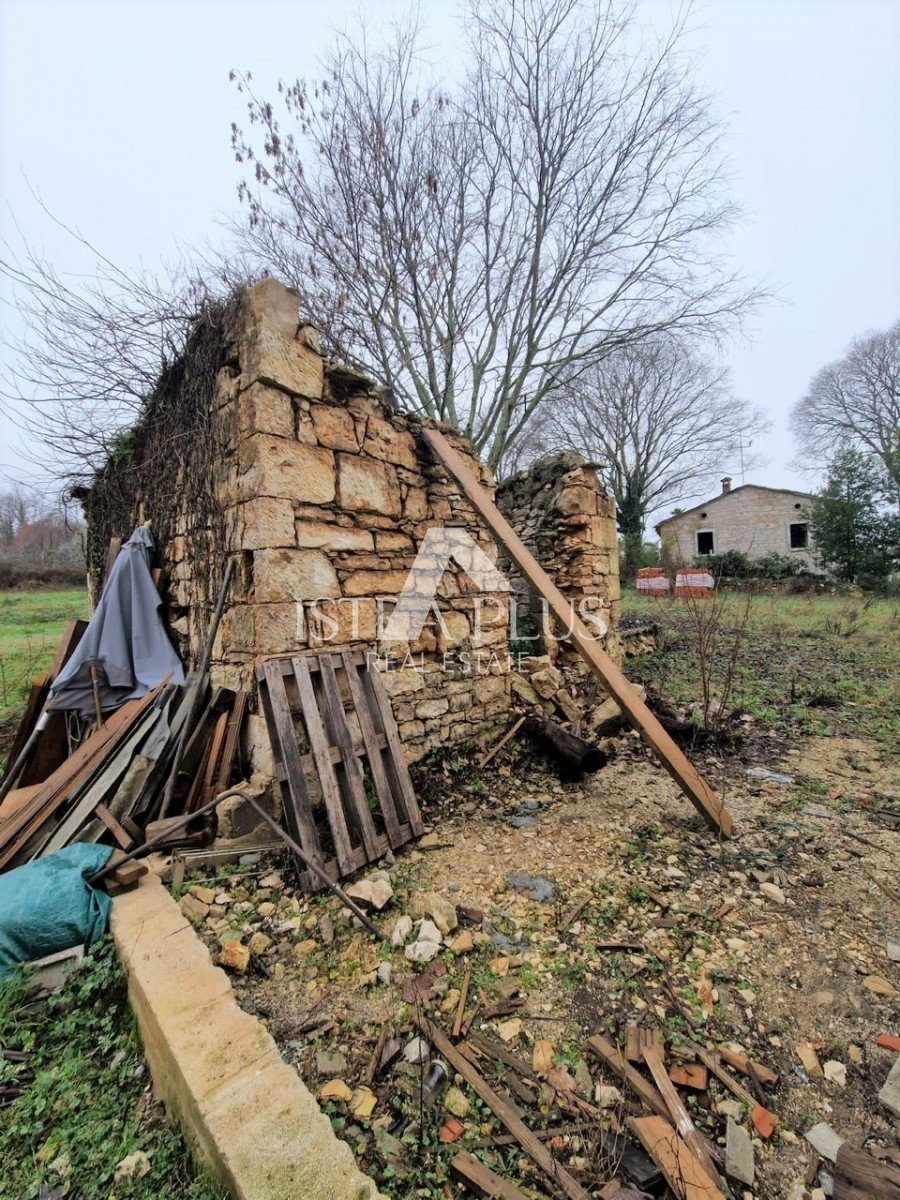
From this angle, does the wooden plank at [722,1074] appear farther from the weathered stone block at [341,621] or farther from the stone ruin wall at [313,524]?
the weathered stone block at [341,621]

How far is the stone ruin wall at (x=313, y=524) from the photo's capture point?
8.74ft

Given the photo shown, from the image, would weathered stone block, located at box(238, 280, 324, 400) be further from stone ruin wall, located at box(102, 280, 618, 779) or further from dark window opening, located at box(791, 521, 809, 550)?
dark window opening, located at box(791, 521, 809, 550)

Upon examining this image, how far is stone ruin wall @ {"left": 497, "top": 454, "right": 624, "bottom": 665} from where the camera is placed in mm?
5855

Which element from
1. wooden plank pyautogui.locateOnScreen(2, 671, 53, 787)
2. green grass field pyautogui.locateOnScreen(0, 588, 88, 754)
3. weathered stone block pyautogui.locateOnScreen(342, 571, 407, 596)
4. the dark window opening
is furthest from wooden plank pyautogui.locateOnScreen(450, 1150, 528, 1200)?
the dark window opening

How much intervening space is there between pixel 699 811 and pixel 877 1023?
126cm

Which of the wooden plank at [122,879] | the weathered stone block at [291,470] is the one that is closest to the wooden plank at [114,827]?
the wooden plank at [122,879]

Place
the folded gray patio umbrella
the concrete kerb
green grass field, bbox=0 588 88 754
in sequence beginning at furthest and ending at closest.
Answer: green grass field, bbox=0 588 88 754, the folded gray patio umbrella, the concrete kerb

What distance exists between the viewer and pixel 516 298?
9867mm

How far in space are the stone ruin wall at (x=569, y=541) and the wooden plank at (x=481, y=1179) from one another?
461cm

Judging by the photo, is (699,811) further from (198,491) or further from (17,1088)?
(198,491)

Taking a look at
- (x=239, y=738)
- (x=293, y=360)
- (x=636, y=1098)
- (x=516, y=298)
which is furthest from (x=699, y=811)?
(x=516, y=298)

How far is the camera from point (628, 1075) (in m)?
1.41

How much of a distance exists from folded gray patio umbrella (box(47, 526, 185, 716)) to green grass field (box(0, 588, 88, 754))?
1886mm

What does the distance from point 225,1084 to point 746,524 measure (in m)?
25.9
